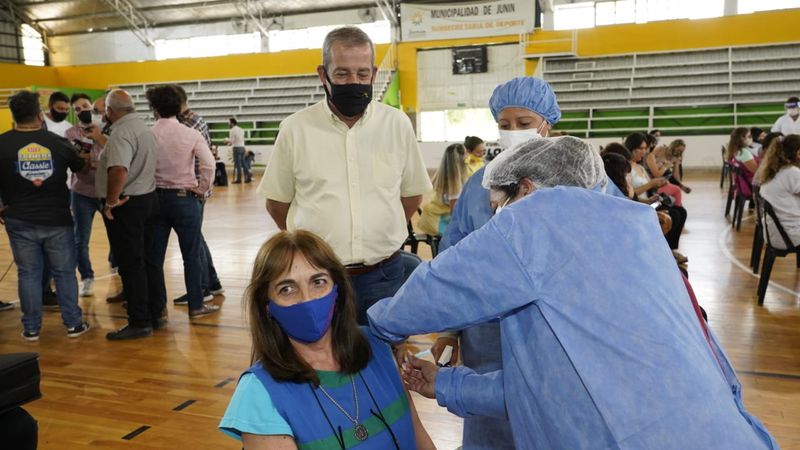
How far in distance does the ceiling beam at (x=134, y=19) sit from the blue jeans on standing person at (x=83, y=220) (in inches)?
694

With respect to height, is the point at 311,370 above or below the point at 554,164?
below

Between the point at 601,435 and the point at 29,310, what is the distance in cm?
429

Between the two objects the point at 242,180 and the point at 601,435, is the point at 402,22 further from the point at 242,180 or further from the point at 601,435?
the point at 601,435

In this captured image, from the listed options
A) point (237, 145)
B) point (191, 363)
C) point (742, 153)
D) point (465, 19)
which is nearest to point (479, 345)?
point (191, 363)

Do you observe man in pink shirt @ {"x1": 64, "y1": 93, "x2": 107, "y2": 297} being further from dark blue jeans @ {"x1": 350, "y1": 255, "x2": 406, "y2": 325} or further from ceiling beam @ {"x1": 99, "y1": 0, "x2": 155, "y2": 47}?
ceiling beam @ {"x1": 99, "y1": 0, "x2": 155, "y2": 47}

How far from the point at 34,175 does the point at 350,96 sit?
2.79 meters

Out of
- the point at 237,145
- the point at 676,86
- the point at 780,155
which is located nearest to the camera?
the point at 780,155

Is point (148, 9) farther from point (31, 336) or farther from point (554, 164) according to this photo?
point (554, 164)

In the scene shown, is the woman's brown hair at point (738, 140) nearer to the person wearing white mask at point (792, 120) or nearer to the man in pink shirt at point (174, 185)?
the person wearing white mask at point (792, 120)

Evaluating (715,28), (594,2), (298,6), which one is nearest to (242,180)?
(298,6)

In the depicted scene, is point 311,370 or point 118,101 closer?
point 311,370

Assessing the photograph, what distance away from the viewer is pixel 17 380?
1.69 meters

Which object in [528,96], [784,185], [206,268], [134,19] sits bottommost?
[206,268]

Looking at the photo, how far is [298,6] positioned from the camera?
19375mm
